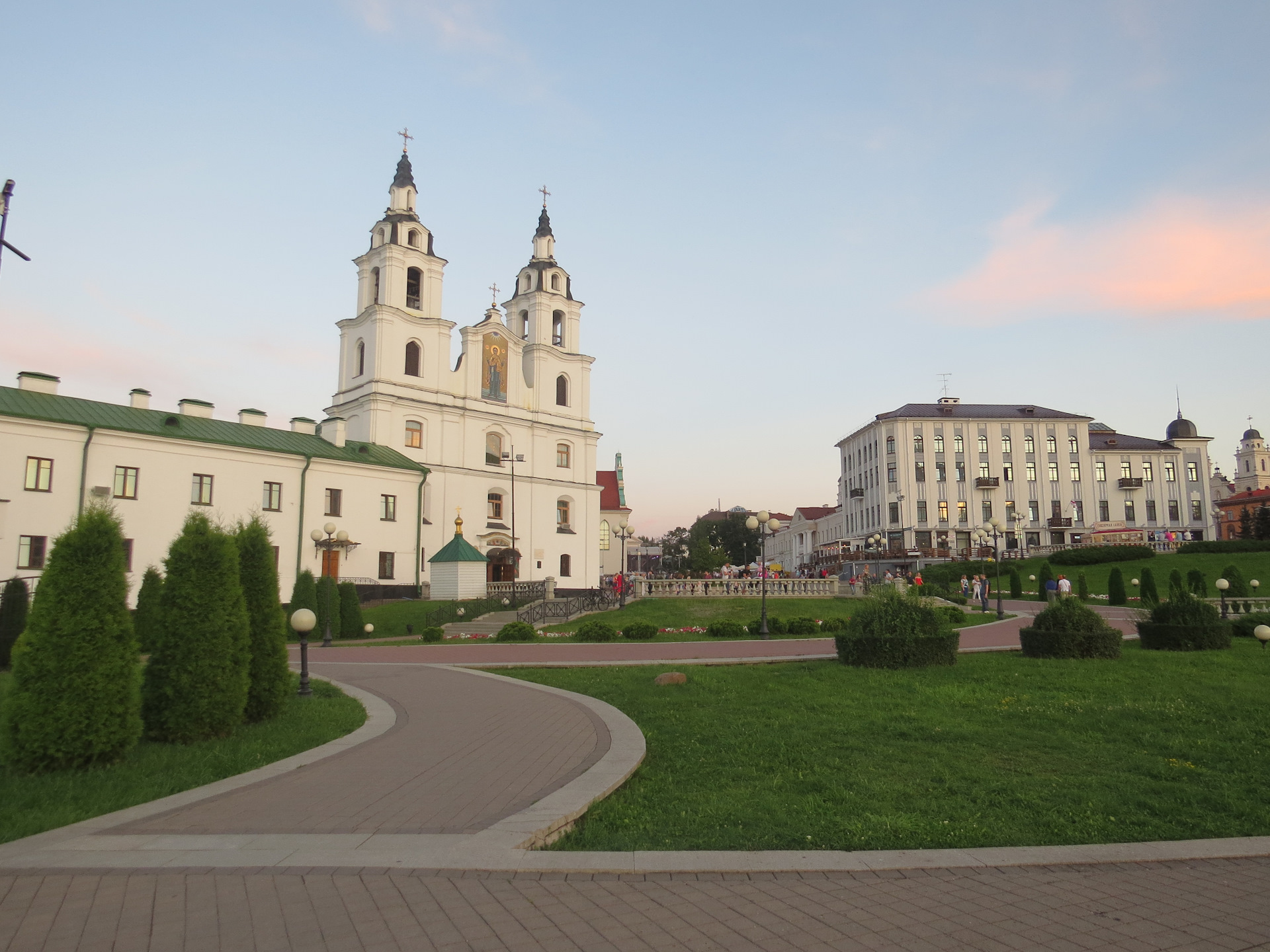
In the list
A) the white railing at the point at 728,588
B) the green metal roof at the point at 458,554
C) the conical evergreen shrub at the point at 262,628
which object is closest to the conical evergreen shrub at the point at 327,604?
the green metal roof at the point at 458,554

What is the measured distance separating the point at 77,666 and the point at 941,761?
8023 millimetres

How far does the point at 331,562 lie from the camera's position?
41.3m

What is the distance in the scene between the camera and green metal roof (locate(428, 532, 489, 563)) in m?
37.8

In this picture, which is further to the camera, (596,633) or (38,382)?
(38,382)

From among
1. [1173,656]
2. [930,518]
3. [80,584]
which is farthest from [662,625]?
[930,518]

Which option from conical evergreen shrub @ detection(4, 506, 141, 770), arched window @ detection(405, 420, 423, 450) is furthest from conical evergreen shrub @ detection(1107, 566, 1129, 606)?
conical evergreen shrub @ detection(4, 506, 141, 770)

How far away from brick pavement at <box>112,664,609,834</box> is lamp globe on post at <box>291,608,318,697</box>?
1.99m

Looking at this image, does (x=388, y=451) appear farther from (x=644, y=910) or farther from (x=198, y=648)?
(x=644, y=910)

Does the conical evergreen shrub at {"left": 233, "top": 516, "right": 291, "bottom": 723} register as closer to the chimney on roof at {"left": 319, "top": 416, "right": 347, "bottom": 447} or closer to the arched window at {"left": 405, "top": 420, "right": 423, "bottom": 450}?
the chimney on roof at {"left": 319, "top": 416, "right": 347, "bottom": 447}

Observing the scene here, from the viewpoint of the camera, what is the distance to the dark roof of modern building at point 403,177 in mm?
50656

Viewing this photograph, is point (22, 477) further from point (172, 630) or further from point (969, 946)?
point (969, 946)

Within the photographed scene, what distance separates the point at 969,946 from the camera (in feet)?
12.8

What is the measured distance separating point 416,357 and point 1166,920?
1932 inches

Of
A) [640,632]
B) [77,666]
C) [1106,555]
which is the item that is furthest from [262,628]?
[1106,555]
